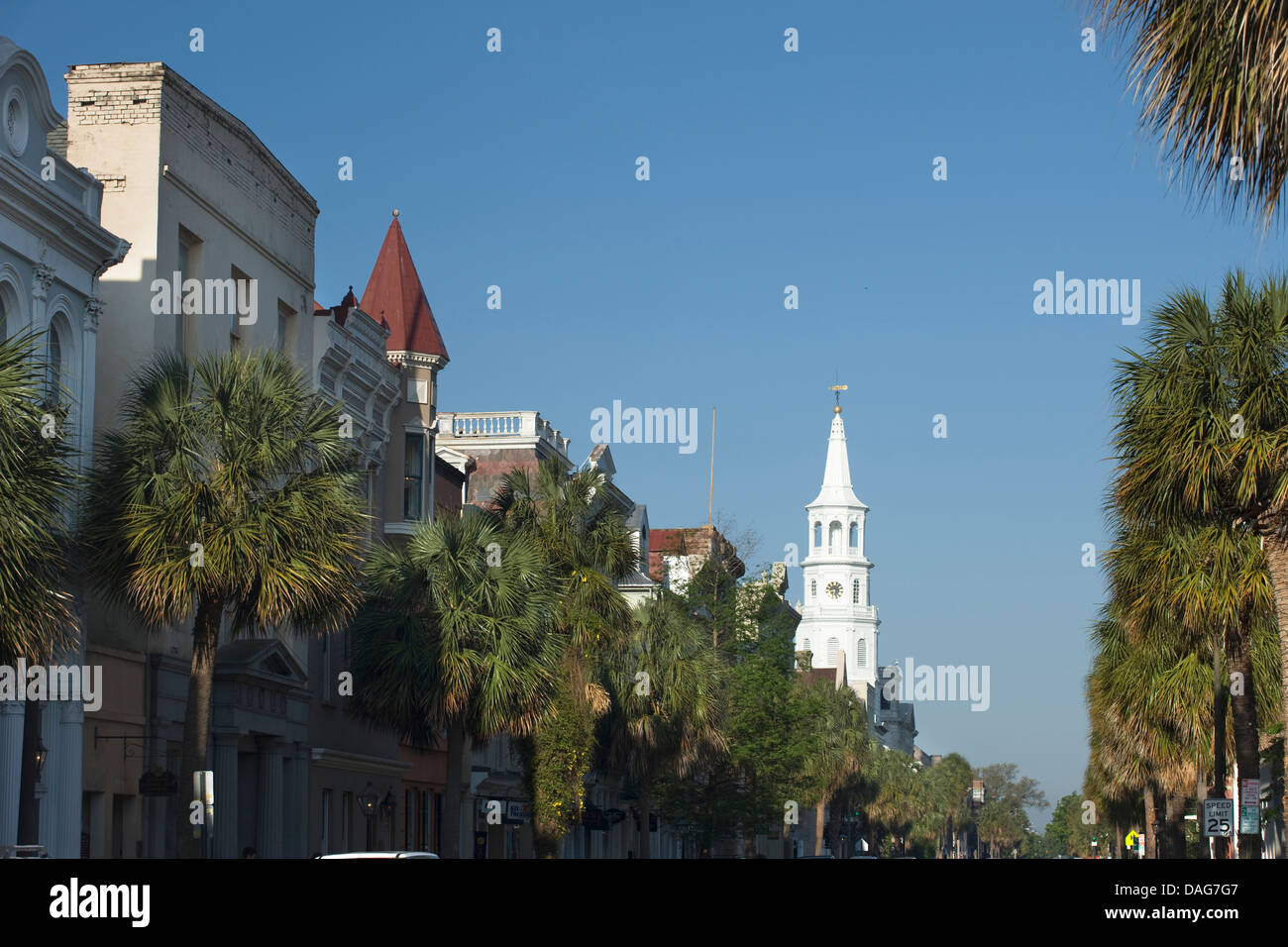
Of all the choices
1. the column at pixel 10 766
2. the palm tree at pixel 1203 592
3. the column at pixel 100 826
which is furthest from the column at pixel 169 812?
the palm tree at pixel 1203 592

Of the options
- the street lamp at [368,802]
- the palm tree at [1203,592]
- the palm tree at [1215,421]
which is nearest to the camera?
the palm tree at [1215,421]

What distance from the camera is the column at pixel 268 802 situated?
40719 millimetres

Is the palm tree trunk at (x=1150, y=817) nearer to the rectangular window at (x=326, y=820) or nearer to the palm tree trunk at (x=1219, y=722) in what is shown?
the palm tree trunk at (x=1219, y=722)

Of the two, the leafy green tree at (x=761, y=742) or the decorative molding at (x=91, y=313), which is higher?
the decorative molding at (x=91, y=313)

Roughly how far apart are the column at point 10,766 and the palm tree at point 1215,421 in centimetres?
1783

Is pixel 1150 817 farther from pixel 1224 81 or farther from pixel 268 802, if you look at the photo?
pixel 1224 81

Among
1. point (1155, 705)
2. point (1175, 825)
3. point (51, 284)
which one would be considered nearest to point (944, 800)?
point (1175, 825)

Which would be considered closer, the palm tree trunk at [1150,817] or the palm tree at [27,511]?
the palm tree at [27,511]

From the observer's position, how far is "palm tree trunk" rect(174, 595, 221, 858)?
28.0 meters

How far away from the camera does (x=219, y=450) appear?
28.3m

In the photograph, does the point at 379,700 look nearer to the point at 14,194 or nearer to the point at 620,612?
the point at 620,612
